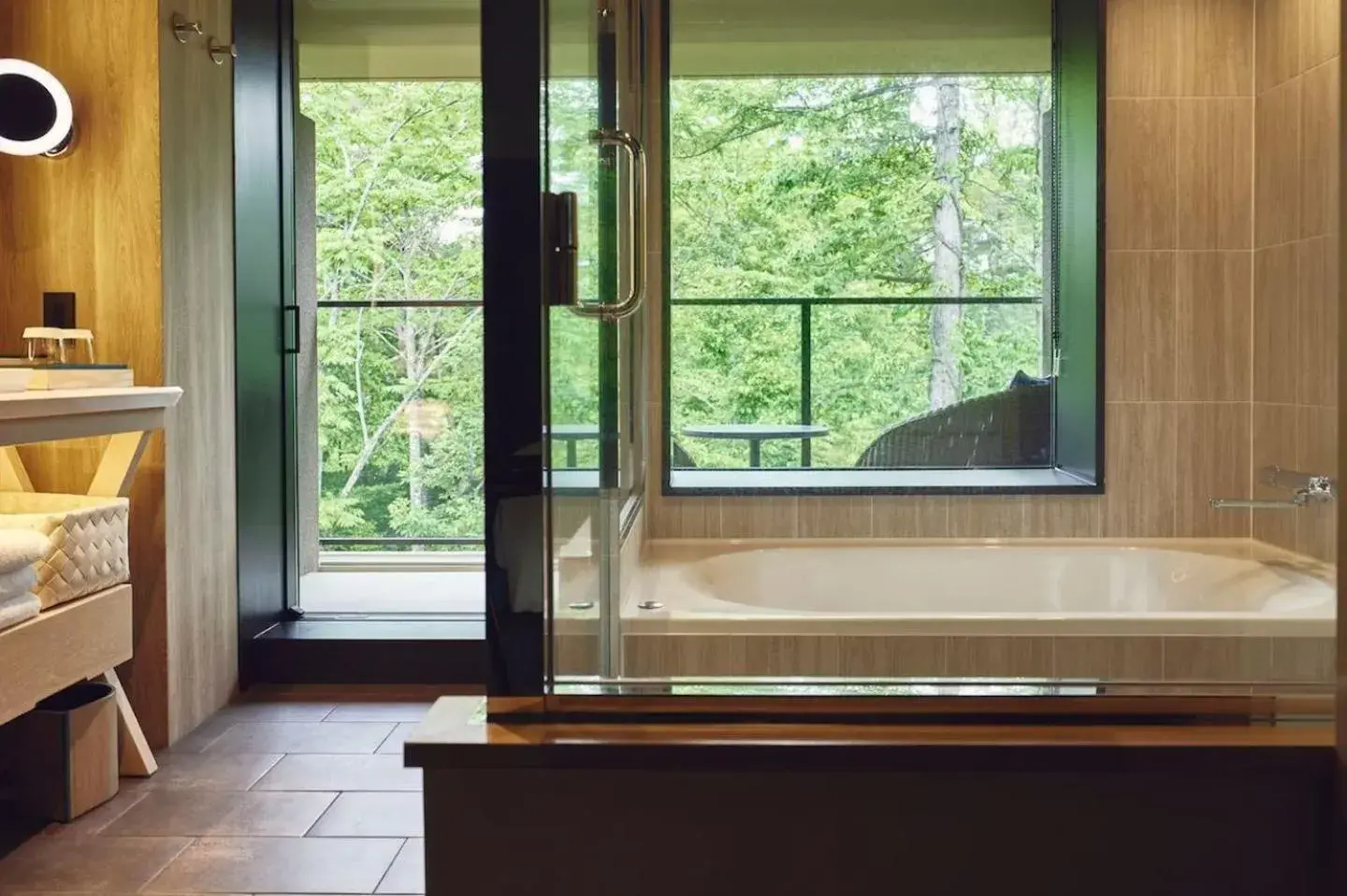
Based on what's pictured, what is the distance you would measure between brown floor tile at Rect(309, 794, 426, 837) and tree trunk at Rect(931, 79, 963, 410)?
1.37 metres

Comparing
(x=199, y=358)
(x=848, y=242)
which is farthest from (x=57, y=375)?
(x=848, y=242)

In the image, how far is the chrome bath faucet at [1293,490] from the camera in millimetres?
1632

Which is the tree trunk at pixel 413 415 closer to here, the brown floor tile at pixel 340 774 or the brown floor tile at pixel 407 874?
the brown floor tile at pixel 340 774

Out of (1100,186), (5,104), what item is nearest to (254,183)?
(5,104)

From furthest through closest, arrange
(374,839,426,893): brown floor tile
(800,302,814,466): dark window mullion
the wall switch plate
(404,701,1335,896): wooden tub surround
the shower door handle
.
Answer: the wall switch plate
(800,302,814,466): dark window mullion
(374,839,426,893): brown floor tile
the shower door handle
(404,701,1335,896): wooden tub surround

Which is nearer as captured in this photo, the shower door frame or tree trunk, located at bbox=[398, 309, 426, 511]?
the shower door frame

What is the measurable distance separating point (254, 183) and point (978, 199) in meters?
2.13

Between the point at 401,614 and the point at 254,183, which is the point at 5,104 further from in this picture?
the point at 401,614

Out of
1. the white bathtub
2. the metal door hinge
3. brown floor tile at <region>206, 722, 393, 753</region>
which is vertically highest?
the metal door hinge

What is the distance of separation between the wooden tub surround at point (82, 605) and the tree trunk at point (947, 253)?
1702mm

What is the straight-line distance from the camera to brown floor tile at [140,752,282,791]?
288 centimetres

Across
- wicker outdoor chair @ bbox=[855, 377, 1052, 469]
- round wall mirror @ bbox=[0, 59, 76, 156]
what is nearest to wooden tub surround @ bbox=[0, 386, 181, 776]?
round wall mirror @ bbox=[0, 59, 76, 156]

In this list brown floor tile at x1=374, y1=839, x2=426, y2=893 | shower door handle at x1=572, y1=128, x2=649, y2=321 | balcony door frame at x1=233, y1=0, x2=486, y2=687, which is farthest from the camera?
balcony door frame at x1=233, y1=0, x2=486, y2=687

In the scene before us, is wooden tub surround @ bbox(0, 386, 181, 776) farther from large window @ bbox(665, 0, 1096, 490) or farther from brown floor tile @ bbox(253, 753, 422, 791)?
large window @ bbox(665, 0, 1096, 490)
